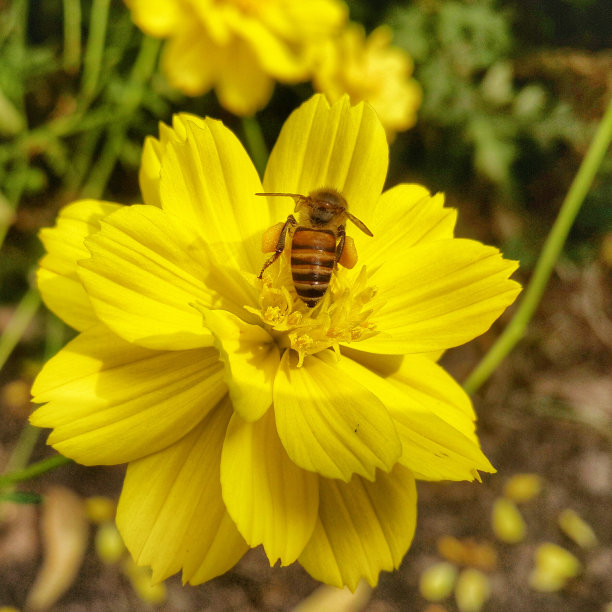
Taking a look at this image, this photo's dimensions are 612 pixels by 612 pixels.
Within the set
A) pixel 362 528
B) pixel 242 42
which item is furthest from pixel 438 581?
pixel 242 42

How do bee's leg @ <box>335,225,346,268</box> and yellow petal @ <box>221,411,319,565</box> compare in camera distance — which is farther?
bee's leg @ <box>335,225,346,268</box>

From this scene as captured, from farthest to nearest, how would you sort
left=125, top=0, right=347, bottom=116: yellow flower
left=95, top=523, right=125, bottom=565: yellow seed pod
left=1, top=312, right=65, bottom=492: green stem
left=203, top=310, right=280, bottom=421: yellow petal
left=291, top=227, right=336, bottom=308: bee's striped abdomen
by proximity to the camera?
left=95, top=523, right=125, bottom=565: yellow seed pod, left=1, top=312, right=65, bottom=492: green stem, left=125, top=0, right=347, bottom=116: yellow flower, left=291, top=227, right=336, bottom=308: bee's striped abdomen, left=203, top=310, right=280, bottom=421: yellow petal

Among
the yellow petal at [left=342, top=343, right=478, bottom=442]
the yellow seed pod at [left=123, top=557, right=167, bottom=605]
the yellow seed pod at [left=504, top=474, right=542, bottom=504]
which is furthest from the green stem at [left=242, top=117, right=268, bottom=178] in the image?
the yellow seed pod at [left=504, top=474, right=542, bottom=504]

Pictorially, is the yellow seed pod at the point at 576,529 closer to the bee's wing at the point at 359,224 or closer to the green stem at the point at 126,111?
the bee's wing at the point at 359,224

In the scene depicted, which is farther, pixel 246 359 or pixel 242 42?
pixel 242 42

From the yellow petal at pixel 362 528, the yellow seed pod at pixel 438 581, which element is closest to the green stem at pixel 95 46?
the yellow petal at pixel 362 528

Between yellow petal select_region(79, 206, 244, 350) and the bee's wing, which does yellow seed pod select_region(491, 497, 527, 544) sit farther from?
yellow petal select_region(79, 206, 244, 350)

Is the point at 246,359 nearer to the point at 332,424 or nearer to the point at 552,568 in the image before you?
the point at 332,424
